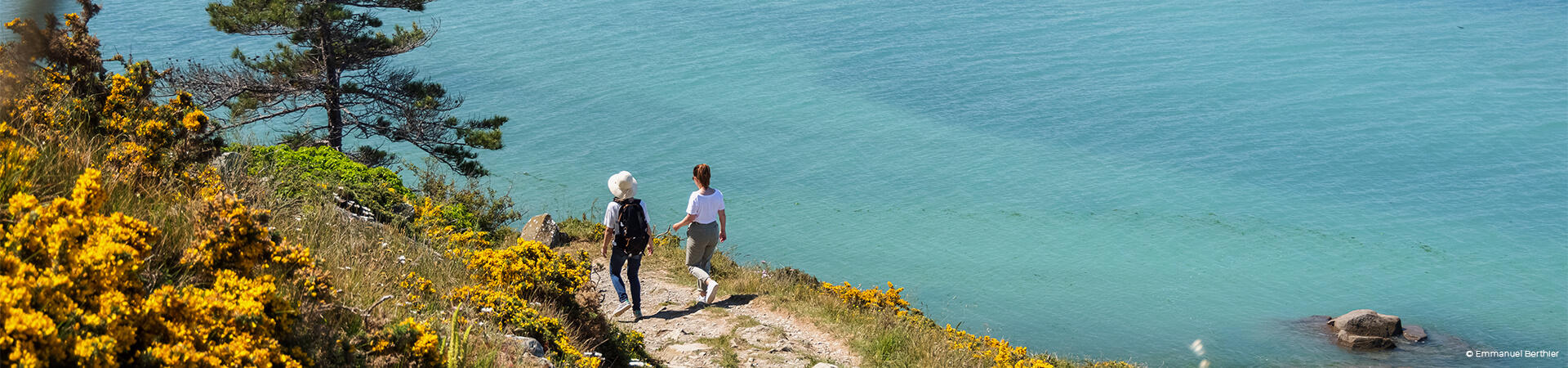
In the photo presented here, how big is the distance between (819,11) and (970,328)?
41744 mm

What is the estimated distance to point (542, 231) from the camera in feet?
50.7

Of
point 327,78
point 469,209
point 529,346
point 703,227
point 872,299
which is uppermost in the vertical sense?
point 529,346

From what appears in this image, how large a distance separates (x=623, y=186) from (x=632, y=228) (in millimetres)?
474

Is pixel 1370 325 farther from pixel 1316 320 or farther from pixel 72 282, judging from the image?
pixel 72 282

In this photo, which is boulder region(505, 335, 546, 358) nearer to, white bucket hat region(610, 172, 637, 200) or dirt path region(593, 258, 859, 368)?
dirt path region(593, 258, 859, 368)

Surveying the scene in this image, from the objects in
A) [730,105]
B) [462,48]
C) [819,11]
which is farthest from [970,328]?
[819,11]

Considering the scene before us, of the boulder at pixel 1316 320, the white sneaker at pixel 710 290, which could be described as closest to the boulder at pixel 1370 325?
the boulder at pixel 1316 320

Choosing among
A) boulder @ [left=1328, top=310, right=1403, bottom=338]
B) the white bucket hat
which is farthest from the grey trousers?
boulder @ [left=1328, top=310, right=1403, bottom=338]

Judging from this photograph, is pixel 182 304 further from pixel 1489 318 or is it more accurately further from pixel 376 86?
pixel 1489 318

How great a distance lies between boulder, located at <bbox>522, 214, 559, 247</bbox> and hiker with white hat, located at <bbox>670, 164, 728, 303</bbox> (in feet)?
17.3

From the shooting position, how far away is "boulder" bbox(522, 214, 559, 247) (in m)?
15.3

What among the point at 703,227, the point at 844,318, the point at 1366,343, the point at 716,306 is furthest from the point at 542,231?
the point at 1366,343

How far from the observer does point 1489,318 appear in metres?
22.5

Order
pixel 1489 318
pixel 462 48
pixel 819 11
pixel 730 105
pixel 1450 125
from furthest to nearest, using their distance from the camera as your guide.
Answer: pixel 819 11, pixel 462 48, pixel 730 105, pixel 1450 125, pixel 1489 318
